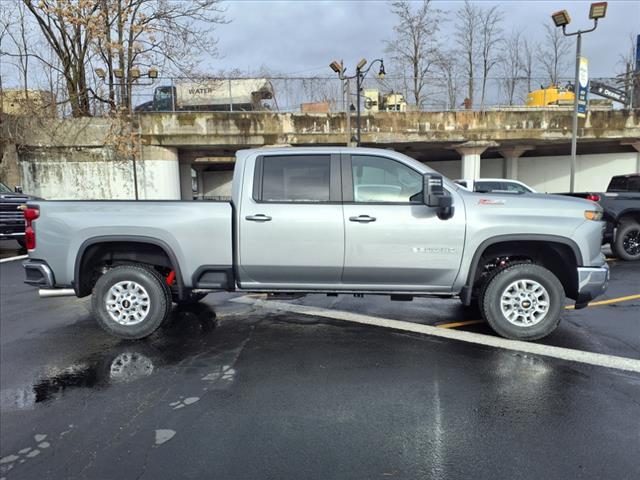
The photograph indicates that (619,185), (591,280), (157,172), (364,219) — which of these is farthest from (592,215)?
(157,172)

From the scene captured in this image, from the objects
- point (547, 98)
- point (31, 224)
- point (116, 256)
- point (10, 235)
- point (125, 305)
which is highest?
point (547, 98)

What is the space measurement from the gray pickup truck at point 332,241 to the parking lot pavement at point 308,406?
1.79ft

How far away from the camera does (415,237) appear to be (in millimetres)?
4637

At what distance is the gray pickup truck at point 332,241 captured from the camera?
183 inches

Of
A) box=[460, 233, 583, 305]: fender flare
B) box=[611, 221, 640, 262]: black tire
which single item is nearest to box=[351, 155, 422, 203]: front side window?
box=[460, 233, 583, 305]: fender flare

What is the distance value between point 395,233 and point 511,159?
22.6 m

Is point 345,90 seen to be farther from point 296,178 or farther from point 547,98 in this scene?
point 296,178

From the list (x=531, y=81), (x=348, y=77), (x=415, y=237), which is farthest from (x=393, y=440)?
(x=531, y=81)

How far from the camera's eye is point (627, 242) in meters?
9.84

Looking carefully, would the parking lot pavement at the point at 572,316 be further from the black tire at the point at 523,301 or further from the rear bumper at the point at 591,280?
the rear bumper at the point at 591,280

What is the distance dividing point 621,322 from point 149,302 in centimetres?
539

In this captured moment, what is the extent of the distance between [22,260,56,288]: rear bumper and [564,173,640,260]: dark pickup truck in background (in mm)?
9281

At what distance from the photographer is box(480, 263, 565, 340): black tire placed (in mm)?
4723

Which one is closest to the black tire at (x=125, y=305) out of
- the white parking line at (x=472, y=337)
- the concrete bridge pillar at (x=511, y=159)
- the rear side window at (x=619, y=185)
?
the white parking line at (x=472, y=337)
